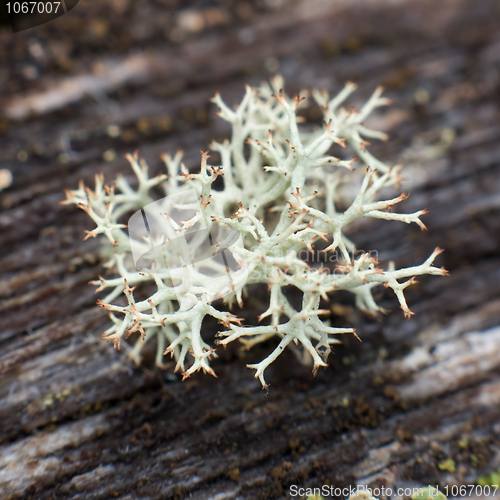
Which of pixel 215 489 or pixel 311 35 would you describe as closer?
pixel 215 489

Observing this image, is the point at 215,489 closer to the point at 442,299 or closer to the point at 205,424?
the point at 205,424

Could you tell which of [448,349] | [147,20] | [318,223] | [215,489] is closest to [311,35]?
[147,20]

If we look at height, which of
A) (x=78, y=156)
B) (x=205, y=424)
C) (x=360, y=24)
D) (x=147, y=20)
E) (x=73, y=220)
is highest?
(x=147, y=20)

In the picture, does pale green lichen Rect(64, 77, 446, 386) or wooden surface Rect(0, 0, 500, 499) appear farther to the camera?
wooden surface Rect(0, 0, 500, 499)

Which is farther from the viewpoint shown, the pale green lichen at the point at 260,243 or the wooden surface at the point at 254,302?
the wooden surface at the point at 254,302

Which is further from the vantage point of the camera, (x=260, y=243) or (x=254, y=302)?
(x=254, y=302)

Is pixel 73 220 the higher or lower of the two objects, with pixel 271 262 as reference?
higher

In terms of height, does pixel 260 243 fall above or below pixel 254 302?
above

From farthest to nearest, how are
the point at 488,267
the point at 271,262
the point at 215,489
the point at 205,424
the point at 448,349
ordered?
the point at 488,267 → the point at 448,349 → the point at 205,424 → the point at 215,489 → the point at 271,262
